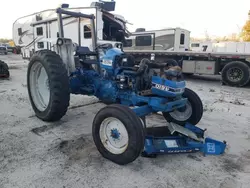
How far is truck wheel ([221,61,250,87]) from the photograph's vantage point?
8.50 meters

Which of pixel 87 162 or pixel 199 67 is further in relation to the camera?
pixel 199 67

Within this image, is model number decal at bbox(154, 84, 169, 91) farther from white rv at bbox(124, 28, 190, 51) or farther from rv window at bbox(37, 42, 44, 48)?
Answer: rv window at bbox(37, 42, 44, 48)

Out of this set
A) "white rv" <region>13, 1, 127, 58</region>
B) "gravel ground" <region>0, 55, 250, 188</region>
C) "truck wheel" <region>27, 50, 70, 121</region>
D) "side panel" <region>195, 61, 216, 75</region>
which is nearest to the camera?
"gravel ground" <region>0, 55, 250, 188</region>

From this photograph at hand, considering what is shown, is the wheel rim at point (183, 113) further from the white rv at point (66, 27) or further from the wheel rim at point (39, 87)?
the white rv at point (66, 27)

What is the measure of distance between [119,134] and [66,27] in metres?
9.06

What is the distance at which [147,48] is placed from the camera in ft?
43.7

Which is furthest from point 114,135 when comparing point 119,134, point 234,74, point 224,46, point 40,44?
point 224,46

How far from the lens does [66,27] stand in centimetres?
1062

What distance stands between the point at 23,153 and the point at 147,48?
1124 centimetres

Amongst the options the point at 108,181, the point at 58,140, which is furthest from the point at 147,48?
the point at 108,181

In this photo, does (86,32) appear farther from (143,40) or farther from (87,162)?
(87,162)

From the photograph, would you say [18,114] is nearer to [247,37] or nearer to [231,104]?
[231,104]

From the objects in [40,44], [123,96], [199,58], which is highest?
[40,44]

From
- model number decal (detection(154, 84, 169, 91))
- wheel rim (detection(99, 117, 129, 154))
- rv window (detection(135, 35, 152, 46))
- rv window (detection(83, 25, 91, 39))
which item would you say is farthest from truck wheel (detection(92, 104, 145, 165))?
rv window (detection(135, 35, 152, 46))
